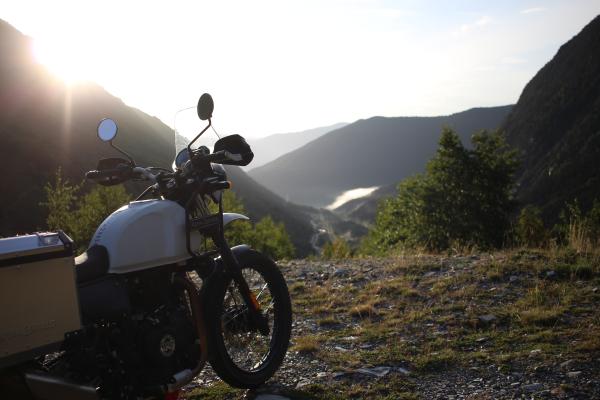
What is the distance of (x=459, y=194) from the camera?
41.2m

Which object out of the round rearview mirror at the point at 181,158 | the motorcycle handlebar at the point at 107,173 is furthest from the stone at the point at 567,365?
the motorcycle handlebar at the point at 107,173

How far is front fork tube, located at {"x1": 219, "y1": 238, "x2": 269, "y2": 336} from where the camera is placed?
450cm

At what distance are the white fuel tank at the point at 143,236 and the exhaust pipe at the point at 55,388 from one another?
0.73 meters

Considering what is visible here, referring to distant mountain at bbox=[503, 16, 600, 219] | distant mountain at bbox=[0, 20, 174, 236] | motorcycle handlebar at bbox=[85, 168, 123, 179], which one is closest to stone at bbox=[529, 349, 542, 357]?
motorcycle handlebar at bbox=[85, 168, 123, 179]

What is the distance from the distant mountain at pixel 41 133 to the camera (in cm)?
6969

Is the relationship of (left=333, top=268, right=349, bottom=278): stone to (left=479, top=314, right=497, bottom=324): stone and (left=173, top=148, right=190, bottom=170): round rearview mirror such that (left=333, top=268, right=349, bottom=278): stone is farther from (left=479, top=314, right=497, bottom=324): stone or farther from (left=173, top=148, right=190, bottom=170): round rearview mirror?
(left=173, top=148, right=190, bottom=170): round rearview mirror

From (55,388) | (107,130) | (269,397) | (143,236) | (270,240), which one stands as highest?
(107,130)

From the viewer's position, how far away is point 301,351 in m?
5.66

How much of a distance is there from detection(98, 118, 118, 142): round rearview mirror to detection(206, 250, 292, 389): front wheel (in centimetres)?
144

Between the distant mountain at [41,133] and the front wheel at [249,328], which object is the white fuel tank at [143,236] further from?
the distant mountain at [41,133]

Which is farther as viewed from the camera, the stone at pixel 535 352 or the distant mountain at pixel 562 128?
the distant mountain at pixel 562 128

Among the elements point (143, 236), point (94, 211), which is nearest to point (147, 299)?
point (143, 236)

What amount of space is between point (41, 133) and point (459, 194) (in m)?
71.3

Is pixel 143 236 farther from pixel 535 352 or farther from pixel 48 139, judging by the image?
pixel 48 139
